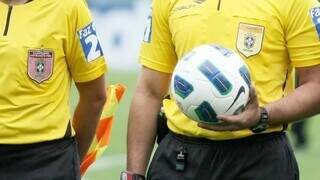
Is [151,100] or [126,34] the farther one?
[126,34]

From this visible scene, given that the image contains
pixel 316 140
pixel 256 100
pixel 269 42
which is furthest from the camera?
pixel 316 140

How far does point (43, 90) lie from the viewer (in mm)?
5734

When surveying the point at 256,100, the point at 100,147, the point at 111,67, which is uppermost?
the point at 256,100

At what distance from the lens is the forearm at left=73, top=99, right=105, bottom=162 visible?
20.5ft

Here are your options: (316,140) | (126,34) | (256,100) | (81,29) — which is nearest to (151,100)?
(81,29)

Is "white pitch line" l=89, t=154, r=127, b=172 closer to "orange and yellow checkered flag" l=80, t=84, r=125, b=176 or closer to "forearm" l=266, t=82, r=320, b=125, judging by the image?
"orange and yellow checkered flag" l=80, t=84, r=125, b=176

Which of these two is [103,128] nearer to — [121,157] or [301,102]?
[301,102]

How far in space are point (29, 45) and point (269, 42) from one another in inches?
44.7

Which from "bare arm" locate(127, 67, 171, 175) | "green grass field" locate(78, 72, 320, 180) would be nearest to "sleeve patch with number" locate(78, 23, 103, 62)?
"bare arm" locate(127, 67, 171, 175)

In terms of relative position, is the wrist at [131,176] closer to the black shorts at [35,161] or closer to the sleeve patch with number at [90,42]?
the black shorts at [35,161]

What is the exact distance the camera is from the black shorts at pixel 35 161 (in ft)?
18.9

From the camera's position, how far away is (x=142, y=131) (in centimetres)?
580

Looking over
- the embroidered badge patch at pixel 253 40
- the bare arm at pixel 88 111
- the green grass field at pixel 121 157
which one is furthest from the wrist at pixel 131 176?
the green grass field at pixel 121 157

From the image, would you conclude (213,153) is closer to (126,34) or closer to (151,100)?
(151,100)
